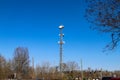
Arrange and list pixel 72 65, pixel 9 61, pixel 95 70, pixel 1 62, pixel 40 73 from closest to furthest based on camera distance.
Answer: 1. pixel 1 62
2. pixel 9 61
3. pixel 40 73
4. pixel 72 65
5. pixel 95 70

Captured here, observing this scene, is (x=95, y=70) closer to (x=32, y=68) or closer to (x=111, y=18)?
(x=32, y=68)

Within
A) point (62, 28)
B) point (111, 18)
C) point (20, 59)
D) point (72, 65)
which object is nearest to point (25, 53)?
point (20, 59)

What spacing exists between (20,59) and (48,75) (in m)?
9.38

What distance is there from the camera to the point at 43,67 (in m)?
101

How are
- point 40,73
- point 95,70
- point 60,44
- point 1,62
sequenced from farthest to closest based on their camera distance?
point 95,70, point 40,73, point 1,62, point 60,44

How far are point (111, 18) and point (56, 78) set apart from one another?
67549 millimetres

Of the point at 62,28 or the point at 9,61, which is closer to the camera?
the point at 62,28

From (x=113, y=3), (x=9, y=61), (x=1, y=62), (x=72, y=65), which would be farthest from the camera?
(x=72, y=65)

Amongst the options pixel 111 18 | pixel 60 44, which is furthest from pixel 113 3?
pixel 60 44

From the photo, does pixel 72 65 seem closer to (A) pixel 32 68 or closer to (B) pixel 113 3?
(A) pixel 32 68

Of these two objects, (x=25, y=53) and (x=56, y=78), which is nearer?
(x=56, y=78)

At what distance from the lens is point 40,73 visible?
96000 mm

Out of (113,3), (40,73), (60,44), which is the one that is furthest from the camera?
(40,73)

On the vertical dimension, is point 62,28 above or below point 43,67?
above
